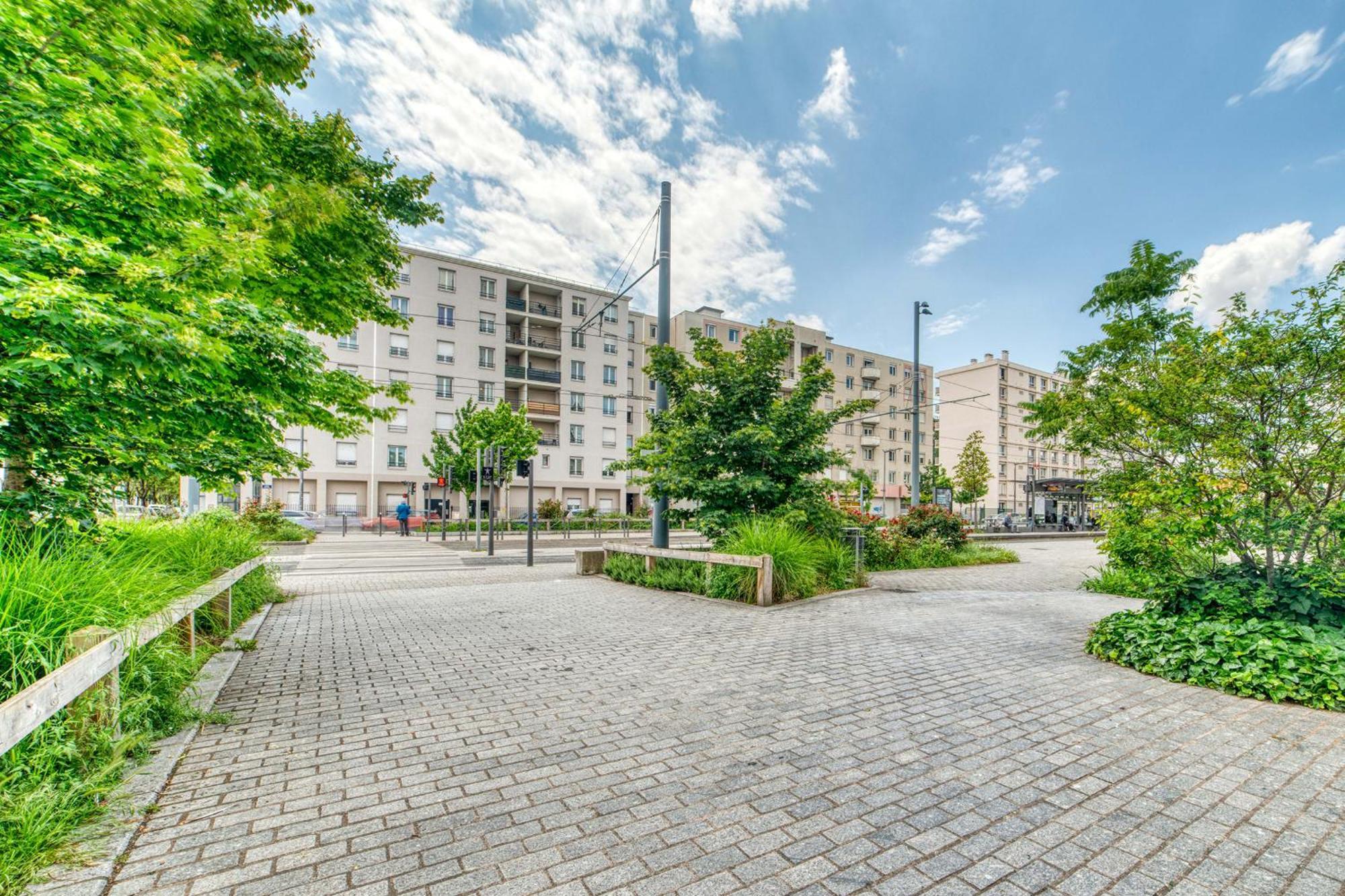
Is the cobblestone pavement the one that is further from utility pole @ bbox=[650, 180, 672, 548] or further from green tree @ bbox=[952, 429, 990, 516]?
green tree @ bbox=[952, 429, 990, 516]

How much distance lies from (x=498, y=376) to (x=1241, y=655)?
145 ft

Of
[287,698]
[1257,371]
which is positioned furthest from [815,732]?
[1257,371]

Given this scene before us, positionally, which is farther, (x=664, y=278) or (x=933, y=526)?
(x=933, y=526)

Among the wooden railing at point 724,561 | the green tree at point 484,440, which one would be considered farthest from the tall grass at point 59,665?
the green tree at point 484,440

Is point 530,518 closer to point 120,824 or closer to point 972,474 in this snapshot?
point 120,824

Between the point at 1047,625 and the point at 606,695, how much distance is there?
5758 millimetres

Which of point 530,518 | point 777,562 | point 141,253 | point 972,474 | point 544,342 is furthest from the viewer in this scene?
point 972,474

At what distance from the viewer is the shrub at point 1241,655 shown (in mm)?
4320

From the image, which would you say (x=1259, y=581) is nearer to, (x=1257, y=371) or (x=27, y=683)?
(x=1257, y=371)

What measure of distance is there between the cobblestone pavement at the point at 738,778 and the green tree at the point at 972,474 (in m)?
46.2

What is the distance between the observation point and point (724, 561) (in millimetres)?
8680

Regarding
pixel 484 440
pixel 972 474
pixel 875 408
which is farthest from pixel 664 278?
pixel 875 408

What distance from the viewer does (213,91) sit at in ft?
16.5

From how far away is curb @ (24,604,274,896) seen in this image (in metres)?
2.14
